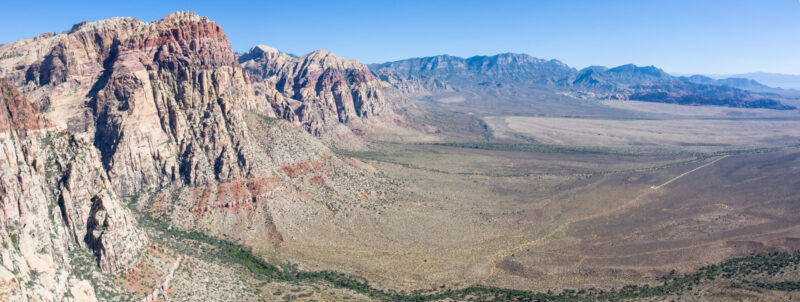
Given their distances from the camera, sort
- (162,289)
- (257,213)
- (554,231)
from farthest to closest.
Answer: (554,231) < (257,213) < (162,289)

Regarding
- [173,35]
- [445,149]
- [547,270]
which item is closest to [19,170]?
[173,35]

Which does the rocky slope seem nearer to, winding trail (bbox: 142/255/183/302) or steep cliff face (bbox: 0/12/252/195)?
steep cliff face (bbox: 0/12/252/195)

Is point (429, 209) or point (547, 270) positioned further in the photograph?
point (429, 209)

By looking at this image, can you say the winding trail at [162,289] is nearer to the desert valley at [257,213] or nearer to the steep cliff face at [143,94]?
the desert valley at [257,213]

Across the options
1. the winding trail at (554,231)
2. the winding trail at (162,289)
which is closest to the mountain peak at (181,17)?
the winding trail at (162,289)

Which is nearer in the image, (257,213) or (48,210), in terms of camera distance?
(48,210)

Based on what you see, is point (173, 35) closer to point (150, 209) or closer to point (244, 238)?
point (150, 209)

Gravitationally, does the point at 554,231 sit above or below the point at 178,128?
below

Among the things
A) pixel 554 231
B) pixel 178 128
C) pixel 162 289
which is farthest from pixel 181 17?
pixel 554 231

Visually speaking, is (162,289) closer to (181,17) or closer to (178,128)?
(178,128)
